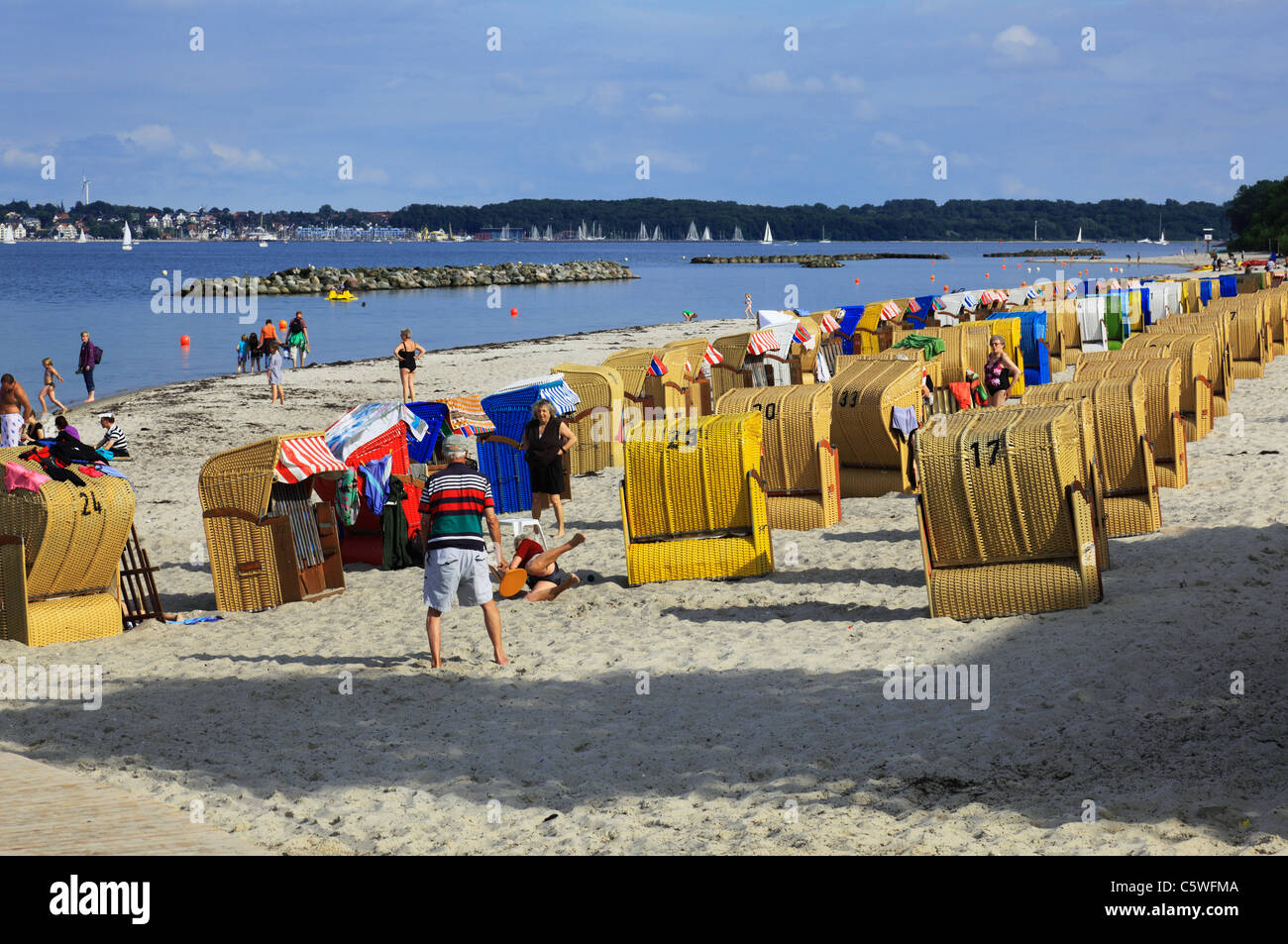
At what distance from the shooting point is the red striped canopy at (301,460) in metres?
11.1

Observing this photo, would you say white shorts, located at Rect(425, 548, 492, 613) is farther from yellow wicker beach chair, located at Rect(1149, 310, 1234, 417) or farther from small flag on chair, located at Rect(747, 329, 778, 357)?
small flag on chair, located at Rect(747, 329, 778, 357)

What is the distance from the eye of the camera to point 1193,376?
16.1 m

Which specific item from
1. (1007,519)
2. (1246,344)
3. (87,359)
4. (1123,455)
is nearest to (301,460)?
(1007,519)

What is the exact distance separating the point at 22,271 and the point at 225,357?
11312 cm

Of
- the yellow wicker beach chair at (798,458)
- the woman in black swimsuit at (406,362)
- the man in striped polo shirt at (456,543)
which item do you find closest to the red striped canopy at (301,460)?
the man in striped polo shirt at (456,543)

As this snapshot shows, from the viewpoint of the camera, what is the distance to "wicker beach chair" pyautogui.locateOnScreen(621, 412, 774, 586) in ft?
36.7

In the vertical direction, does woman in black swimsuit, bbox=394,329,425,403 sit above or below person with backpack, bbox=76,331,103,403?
below

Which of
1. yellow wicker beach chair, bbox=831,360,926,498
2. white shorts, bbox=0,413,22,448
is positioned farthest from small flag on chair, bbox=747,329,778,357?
white shorts, bbox=0,413,22,448

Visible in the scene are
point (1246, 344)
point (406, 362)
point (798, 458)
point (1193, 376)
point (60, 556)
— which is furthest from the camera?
point (406, 362)

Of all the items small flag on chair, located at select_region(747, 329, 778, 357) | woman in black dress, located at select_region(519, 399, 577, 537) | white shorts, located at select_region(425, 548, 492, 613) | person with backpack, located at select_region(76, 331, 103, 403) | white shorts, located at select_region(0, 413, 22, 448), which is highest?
person with backpack, located at select_region(76, 331, 103, 403)

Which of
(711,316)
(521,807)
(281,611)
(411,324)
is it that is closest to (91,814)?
(521,807)

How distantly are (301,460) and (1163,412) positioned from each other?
28.5 feet

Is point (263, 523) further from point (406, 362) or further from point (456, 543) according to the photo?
point (406, 362)

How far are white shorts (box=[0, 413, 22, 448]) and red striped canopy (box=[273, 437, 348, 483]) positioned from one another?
955 centimetres
